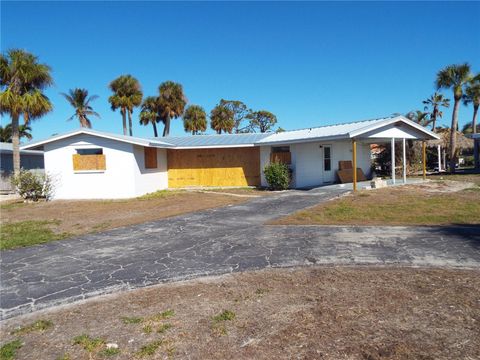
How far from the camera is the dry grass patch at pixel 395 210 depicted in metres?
9.12

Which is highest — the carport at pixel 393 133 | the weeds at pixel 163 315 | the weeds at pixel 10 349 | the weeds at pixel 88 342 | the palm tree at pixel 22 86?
the palm tree at pixel 22 86

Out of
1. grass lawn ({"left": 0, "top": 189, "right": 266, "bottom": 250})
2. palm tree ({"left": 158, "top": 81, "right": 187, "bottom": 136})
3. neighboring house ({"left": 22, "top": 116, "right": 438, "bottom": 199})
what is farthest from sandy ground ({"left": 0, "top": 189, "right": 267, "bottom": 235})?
palm tree ({"left": 158, "top": 81, "right": 187, "bottom": 136})

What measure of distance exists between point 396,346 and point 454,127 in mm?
27037

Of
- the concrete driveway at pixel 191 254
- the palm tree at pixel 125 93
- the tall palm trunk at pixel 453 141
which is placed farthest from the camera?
the palm tree at pixel 125 93

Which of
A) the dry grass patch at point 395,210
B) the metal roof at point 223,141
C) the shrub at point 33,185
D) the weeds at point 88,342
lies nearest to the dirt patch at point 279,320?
the weeds at point 88,342

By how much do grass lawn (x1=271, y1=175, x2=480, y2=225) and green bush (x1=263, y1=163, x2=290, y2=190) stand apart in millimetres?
4414

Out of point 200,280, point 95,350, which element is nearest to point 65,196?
point 200,280

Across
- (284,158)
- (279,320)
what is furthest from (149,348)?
(284,158)

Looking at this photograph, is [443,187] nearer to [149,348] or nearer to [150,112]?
[149,348]

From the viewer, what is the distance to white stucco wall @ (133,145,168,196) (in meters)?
17.4

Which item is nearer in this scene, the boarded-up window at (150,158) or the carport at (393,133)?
the carport at (393,133)

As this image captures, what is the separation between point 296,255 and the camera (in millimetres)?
6297

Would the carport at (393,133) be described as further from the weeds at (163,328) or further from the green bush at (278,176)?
the weeds at (163,328)

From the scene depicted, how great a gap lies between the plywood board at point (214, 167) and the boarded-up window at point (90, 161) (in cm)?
502
